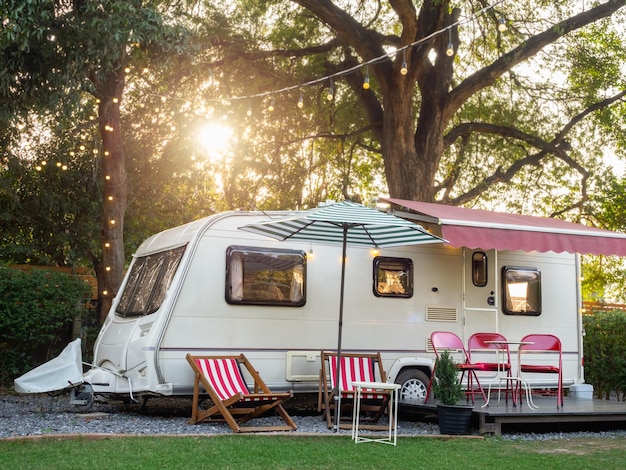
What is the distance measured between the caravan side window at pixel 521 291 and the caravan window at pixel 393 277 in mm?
1444

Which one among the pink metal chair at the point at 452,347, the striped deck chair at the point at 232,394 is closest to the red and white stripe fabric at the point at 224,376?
the striped deck chair at the point at 232,394

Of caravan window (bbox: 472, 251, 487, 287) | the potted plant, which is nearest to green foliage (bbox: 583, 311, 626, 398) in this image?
caravan window (bbox: 472, 251, 487, 287)

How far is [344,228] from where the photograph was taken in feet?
27.9

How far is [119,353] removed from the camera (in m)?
8.85

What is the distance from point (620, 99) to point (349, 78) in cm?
549

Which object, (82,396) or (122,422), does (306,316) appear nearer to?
(122,422)

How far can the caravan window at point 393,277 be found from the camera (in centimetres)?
972

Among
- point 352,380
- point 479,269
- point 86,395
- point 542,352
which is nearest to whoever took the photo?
point 86,395

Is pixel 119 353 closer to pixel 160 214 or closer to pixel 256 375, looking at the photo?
pixel 256 375

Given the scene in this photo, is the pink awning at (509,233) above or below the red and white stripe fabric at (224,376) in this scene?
above

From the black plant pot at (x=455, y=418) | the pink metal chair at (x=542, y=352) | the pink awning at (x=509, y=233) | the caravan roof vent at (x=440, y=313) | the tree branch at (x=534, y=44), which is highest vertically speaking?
the tree branch at (x=534, y=44)

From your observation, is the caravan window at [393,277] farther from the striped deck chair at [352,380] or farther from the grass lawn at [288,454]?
the grass lawn at [288,454]

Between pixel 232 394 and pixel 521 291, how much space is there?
4422 mm

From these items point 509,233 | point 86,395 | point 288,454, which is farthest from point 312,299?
point 288,454
